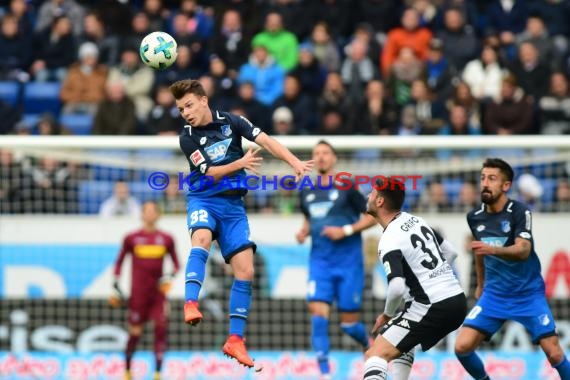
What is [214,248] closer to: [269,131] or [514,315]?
[269,131]

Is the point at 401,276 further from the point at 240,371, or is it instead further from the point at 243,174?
the point at 240,371

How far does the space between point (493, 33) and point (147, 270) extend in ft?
23.2

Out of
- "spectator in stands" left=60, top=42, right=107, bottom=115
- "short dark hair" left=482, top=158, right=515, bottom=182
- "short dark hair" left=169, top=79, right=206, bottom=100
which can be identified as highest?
"spectator in stands" left=60, top=42, right=107, bottom=115

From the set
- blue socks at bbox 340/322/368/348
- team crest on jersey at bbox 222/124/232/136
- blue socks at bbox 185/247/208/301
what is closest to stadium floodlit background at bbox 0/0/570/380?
blue socks at bbox 340/322/368/348

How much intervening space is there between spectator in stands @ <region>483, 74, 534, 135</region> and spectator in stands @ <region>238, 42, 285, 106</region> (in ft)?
10.6

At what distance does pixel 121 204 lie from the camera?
1598 cm

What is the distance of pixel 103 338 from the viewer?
52.1 ft

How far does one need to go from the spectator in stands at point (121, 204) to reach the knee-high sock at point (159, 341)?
66.6 inches

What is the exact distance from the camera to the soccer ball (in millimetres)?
10461

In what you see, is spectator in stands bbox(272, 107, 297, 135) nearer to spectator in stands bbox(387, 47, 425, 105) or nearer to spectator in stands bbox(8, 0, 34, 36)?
spectator in stands bbox(387, 47, 425, 105)

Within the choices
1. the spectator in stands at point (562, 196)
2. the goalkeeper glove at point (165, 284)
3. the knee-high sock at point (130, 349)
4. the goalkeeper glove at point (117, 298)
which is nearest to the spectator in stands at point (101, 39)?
the goalkeeper glove at point (165, 284)

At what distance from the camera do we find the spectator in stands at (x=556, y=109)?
56.2 feet

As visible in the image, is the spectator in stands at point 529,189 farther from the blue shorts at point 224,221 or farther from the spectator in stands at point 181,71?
the blue shorts at point 224,221

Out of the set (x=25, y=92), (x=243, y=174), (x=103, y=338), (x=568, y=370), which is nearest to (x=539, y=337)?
(x=568, y=370)
